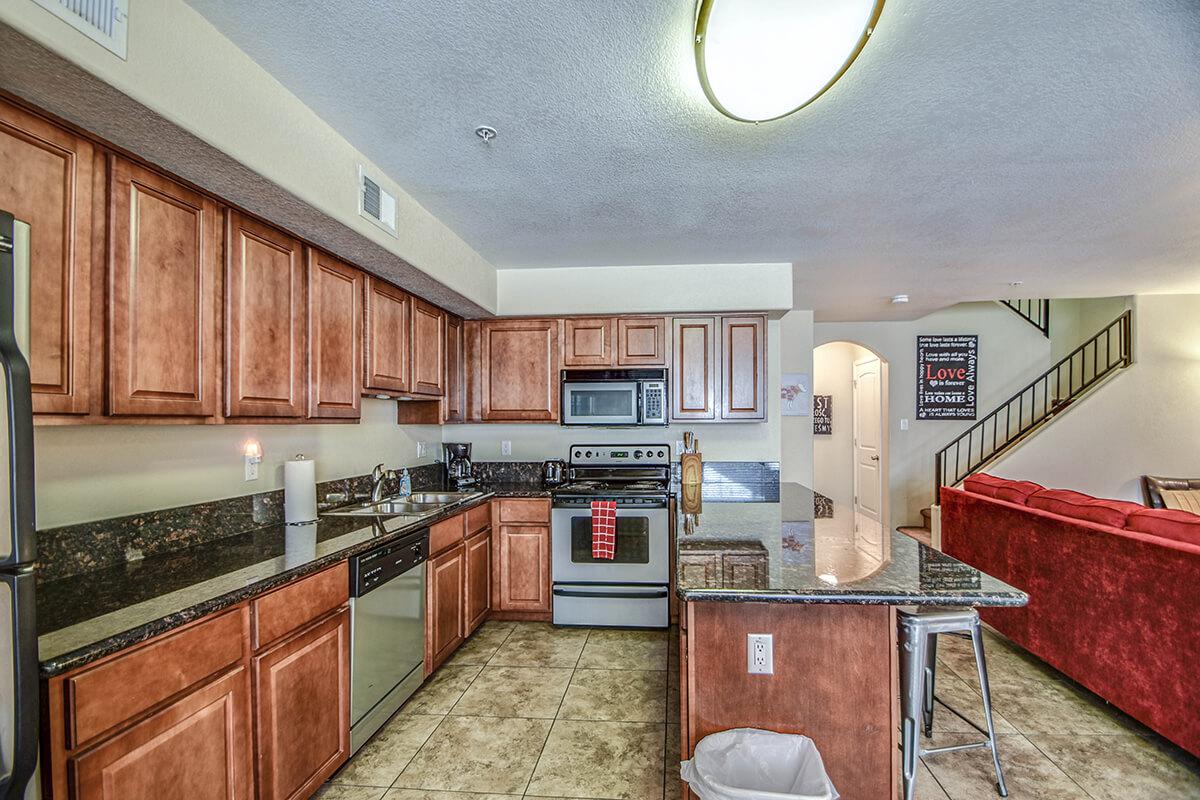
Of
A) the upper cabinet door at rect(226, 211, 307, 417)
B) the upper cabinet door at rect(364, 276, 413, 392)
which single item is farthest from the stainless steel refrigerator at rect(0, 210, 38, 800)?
the upper cabinet door at rect(364, 276, 413, 392)

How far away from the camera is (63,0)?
117 cm

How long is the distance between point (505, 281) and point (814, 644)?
311 centimetres

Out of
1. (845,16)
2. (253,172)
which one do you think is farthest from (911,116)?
(253,172)

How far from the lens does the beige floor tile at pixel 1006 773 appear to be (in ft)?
6.72

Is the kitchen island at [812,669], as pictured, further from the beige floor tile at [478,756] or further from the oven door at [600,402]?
the oven door at [600,402]

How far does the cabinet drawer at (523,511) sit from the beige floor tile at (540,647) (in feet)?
2.24

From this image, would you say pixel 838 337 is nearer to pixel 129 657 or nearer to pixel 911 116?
pixel 911 116

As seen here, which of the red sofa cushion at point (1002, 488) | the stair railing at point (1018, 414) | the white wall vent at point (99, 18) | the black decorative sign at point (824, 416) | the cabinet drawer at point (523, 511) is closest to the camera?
the white wall vent at point (99, 18)

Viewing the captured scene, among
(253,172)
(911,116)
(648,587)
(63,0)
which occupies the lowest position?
(648,587)

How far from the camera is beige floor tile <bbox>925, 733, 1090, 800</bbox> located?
2049mm

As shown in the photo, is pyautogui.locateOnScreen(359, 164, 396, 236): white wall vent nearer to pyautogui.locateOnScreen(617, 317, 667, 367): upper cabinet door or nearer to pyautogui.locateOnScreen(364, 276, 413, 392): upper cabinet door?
pyautogui.locateOnScreen(364, 276, 413, 392): upper cabinet door

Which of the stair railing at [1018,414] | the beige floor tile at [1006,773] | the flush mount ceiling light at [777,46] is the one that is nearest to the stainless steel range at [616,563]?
the beige floor tile at [1006,773]

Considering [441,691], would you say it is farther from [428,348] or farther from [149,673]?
[428,348]

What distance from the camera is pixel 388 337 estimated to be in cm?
304
